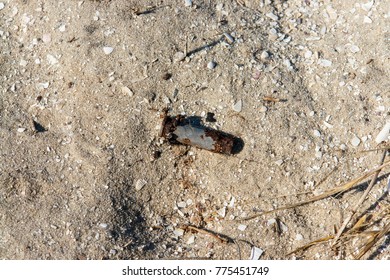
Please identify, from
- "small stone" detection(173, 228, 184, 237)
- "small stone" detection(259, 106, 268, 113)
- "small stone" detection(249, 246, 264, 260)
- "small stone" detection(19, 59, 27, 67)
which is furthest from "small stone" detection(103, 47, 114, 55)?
"small stone" detection(249, 246, 264, 260)

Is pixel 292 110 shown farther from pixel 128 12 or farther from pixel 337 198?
pixel 128 12

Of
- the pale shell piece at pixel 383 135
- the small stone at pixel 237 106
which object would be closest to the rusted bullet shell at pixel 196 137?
the small stone at pixel 237 106

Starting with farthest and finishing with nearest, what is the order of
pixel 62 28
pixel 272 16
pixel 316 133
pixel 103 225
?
pixel 272 16, pixel 62 28, pixel 316 133, pixel 103 225

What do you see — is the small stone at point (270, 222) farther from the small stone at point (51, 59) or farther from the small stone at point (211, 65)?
the small stone at point (51, 59)

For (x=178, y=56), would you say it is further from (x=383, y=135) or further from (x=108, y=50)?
(x=383, y=135)

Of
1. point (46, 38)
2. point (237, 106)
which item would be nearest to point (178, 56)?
point (237, 106)

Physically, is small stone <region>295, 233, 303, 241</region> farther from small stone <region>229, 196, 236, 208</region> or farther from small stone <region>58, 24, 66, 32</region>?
small stone <region>58, 24, 66, 32</region>

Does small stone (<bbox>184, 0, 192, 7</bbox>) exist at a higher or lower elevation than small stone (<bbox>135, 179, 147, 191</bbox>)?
higher
